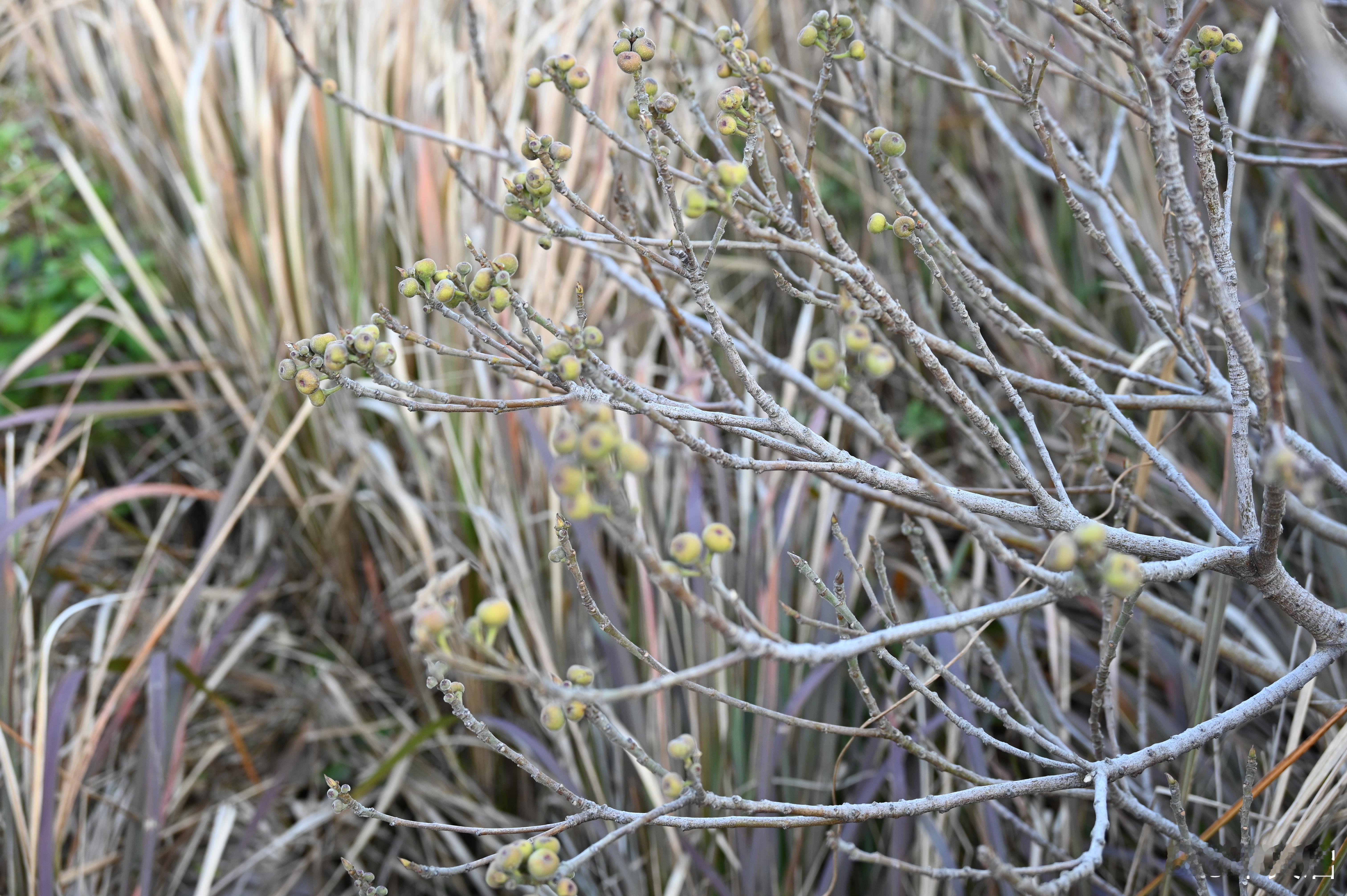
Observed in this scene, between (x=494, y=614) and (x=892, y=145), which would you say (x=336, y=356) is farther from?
(x=892, y=145)

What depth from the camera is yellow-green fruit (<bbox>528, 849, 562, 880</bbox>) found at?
44 centimetres

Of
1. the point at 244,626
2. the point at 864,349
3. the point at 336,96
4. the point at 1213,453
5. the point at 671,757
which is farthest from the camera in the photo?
the point at 244,626

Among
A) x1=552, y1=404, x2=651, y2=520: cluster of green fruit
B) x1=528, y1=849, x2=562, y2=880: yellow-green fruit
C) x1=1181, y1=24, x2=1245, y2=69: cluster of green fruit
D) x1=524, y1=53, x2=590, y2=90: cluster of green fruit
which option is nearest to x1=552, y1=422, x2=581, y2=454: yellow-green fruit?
x1=552, y1=404, x2=651, y2=520: cluster of green fruit

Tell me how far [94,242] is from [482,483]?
1177 millimetres

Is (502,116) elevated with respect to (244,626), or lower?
elevated

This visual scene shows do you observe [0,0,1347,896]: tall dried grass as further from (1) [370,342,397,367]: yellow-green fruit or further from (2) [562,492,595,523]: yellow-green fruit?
(2) [562,492,595,523]: yellow-green fruit

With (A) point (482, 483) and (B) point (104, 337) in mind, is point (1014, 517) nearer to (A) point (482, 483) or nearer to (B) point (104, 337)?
(A) point (482, 483)

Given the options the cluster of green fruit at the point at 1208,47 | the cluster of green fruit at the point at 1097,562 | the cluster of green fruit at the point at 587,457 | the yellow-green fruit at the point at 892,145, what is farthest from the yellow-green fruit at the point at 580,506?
the cluster of green fruit at the point at 1208,47

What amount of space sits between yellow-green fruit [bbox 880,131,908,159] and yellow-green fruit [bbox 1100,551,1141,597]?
0.28 m

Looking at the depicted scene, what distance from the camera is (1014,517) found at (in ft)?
2.03

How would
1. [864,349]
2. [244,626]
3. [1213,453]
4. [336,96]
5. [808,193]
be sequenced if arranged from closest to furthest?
[864,349] → [808,193] → [336,96] → [1213,453] → [244,626]

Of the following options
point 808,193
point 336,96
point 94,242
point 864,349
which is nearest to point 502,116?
point 336,96

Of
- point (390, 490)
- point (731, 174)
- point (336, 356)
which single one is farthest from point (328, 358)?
point (390, 490)

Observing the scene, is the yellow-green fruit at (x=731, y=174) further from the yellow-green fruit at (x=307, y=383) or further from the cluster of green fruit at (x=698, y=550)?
the yellow-green fruit at (x=307, y=383)
